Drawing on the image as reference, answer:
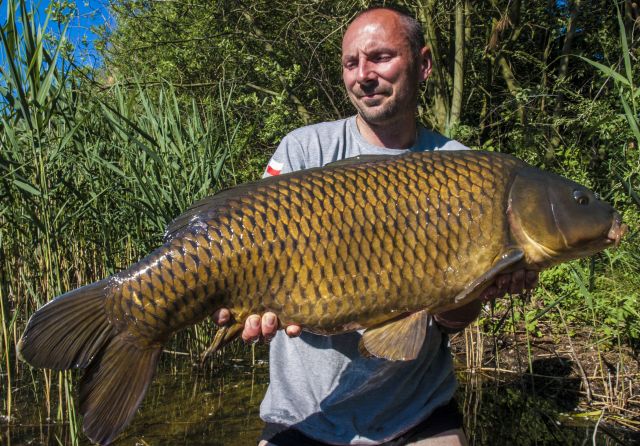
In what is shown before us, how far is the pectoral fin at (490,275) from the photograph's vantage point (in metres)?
1.51

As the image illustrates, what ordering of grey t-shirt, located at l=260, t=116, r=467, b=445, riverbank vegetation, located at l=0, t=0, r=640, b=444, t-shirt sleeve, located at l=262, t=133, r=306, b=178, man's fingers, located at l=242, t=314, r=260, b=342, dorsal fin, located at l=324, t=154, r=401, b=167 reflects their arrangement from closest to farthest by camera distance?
man's fingers, located at l=242, t=314, r=260, b=342
dorsal fin, located at l=324, t=154, r=401, b=167
grey t-shirt, located at l=260, t=116, r=467, b=445
t-shirt sleeve, located at l=262, t=133, r=306, b=178
riverbank vegetation, located at l=0, t=0, r=640, b=444

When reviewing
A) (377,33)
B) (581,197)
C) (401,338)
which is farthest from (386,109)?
(401,338)

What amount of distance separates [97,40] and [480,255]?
8281 millimetres

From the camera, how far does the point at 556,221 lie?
157 centimetres

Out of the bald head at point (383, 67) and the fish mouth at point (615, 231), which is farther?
the bald head at point (383, 67)

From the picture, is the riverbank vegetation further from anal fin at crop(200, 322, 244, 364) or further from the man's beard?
anal fin at crop(200, 322, 244, 364)

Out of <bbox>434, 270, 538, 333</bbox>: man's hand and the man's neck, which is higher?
the man's neck

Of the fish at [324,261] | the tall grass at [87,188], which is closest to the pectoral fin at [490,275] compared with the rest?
the fish at [324,261]

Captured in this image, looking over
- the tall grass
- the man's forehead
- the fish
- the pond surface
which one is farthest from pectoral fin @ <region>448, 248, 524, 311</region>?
the tall grass

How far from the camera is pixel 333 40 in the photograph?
690 centimetres

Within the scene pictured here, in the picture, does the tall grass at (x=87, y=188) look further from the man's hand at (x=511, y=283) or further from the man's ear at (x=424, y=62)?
the man's hand at (x=511, y=283)

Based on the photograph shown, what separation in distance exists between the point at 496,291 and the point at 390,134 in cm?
65

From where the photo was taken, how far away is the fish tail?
1.44m

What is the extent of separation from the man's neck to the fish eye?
0.63 metres
